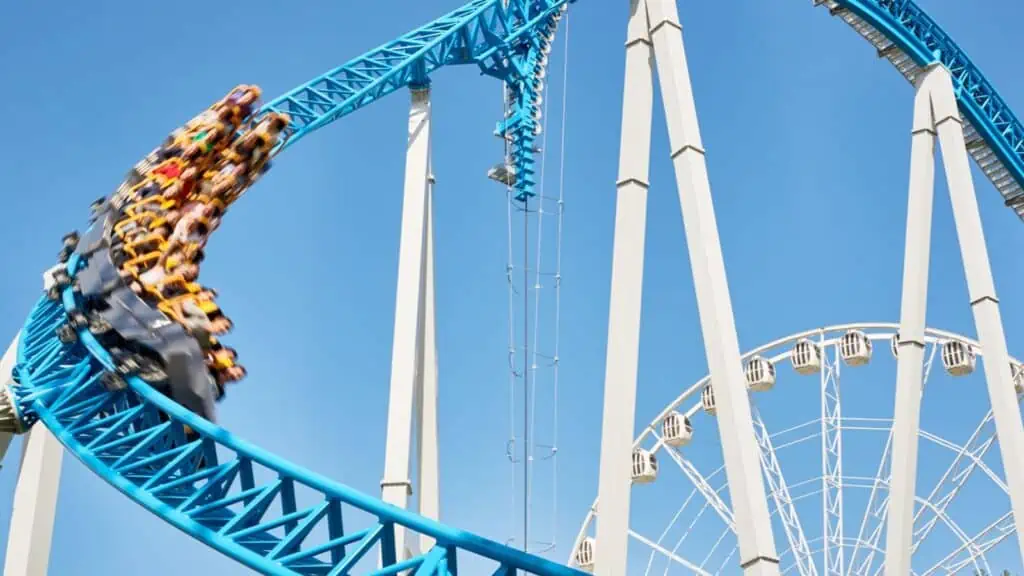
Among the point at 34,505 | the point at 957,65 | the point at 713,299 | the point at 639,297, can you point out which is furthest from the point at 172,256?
the point at 957,65

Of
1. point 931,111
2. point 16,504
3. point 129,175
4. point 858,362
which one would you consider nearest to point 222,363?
point 129,175

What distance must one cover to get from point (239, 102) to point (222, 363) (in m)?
2.36

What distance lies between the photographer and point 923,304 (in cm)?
1412

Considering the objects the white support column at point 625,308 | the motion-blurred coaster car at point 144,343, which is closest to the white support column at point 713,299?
the white support column at point 625,308

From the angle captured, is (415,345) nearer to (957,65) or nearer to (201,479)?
(201,479)

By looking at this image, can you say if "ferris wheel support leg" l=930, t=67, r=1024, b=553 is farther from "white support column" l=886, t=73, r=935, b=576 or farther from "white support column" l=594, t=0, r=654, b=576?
"white support column" l=594, t=0, r=654, b=576

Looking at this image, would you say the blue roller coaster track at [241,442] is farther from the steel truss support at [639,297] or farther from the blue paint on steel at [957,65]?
the blue paint on steel at [957,65]

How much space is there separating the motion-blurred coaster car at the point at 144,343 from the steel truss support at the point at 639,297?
2928mm

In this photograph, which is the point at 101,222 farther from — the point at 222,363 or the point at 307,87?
the point at 307,87

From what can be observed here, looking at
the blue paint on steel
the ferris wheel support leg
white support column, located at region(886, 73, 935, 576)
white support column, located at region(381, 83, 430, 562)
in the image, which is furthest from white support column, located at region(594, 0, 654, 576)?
the blue paint on steel

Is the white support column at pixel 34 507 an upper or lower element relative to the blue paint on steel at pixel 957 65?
lower

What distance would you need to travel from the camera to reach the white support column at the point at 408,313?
39.9 ft

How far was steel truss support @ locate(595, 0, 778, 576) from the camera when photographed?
31.3 ft

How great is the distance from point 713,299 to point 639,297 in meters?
1.07
